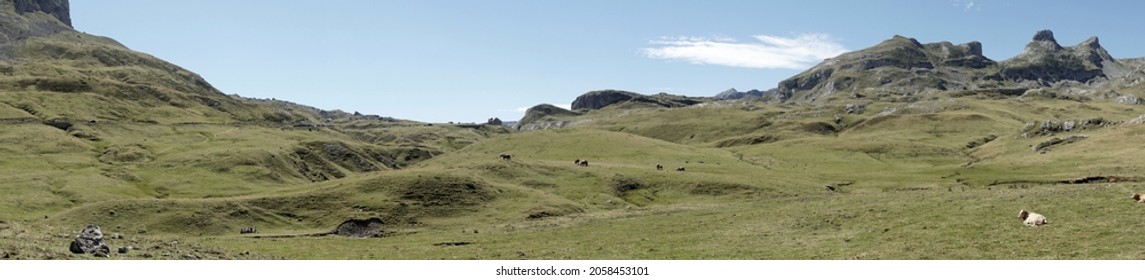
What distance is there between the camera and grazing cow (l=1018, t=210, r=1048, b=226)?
127ft

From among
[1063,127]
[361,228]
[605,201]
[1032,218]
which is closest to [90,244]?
[361,228]

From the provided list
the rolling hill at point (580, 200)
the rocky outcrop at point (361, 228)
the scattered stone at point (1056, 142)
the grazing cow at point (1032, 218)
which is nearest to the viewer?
the grazing cow at point (1032, 218)

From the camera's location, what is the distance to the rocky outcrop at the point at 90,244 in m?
31.3

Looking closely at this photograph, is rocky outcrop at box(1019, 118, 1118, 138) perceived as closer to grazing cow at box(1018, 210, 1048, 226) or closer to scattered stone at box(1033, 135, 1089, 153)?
scattered stone at box(1033, 135, 1089, 153)

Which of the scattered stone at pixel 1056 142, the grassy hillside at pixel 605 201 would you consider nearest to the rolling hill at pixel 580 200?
the grassy hillside at pixel 605 201

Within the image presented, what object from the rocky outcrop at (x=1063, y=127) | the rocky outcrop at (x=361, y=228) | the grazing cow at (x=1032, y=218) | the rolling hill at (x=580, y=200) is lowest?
the rocky outcrop at (x=361, y=228)

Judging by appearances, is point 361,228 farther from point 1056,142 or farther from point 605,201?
point 1056,142

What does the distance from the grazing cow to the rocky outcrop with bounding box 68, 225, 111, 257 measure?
149 feet

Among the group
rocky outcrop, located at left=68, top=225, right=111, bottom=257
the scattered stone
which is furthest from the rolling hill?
rocky outcrop, located at left=68, top=225, right=111, bottom=257

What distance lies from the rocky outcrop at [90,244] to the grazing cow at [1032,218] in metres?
45.3

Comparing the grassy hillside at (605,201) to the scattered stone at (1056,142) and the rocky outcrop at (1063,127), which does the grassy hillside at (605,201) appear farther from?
the rocky outcrop at (1063,127)

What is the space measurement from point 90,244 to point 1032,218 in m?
46.3
